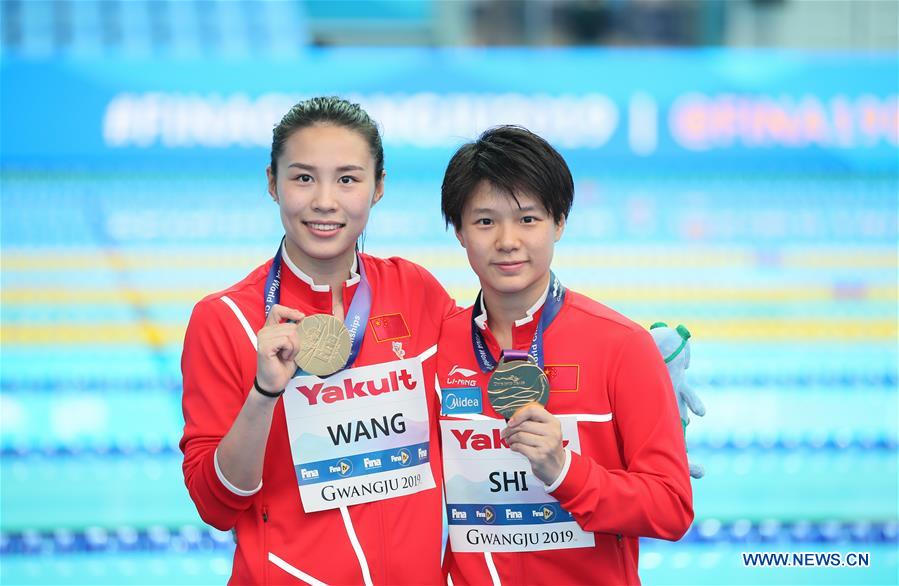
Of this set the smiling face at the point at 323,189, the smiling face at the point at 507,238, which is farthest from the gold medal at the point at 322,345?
the smiling face at the point at 507,238

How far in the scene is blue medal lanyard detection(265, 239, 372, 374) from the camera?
1.69 meters

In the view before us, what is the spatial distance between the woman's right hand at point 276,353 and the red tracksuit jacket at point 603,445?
31 cm

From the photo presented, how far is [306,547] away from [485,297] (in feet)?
1.74

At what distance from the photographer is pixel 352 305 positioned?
5.64ft

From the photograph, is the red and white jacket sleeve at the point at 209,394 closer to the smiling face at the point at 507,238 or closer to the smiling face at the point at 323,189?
the smiling face at the point at 323,189

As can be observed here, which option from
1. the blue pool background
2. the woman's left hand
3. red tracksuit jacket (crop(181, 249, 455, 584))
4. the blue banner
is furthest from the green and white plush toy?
the blue banner

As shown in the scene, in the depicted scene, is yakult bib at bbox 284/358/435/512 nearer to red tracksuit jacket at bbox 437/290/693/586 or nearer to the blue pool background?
red tracksuit jacket at bbox 437/290/693/586

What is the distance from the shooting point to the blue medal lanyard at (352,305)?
1.69m

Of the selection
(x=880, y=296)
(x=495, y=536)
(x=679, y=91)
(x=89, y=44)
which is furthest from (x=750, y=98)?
(x=495, y=536)

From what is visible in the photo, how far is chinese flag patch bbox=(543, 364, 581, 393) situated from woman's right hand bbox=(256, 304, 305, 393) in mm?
431

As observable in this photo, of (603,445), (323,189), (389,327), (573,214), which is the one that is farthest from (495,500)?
(573,214)

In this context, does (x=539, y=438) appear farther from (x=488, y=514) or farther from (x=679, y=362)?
(x=679, y=362)

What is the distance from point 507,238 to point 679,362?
1.42 feet

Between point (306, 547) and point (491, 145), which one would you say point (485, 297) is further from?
point (306, 547)
